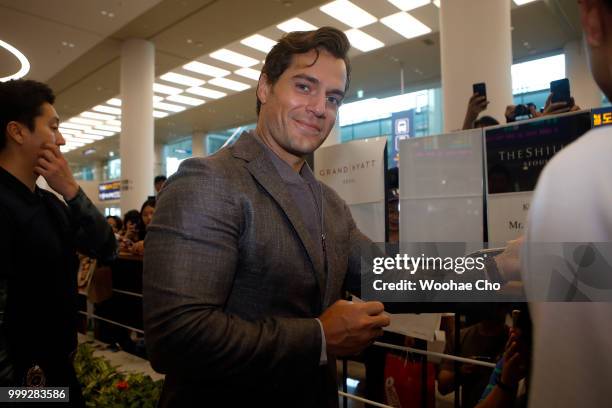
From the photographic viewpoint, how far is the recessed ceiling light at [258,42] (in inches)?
332

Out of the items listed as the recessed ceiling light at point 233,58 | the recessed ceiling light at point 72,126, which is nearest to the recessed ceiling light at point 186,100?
the recessed ceiling light at point 233,58

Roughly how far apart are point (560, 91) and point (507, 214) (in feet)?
2.33

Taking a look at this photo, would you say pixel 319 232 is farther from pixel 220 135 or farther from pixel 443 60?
pixel 220 135

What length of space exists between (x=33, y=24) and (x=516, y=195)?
8.53m

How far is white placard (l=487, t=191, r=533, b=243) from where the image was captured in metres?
2.05

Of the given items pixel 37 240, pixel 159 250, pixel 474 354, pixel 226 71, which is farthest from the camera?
pixel 226 71

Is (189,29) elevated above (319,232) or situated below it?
above

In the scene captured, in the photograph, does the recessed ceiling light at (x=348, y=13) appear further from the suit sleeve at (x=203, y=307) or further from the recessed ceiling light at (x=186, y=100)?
the suit sleeve at (x=203, y=307)

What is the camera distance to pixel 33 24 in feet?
23.9

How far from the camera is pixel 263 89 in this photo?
1168 millimetres

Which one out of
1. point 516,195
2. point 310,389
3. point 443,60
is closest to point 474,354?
point 516,195

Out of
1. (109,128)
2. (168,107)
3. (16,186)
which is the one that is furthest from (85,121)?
(16,186)

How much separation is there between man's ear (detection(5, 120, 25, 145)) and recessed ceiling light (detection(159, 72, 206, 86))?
9.87 meters

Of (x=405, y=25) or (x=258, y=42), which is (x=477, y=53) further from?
(x=258, y=42)
